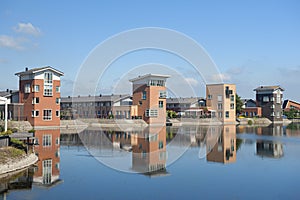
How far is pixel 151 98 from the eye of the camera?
35031mm

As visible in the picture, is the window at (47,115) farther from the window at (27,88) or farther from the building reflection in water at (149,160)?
the building reflection in water at (149,160)

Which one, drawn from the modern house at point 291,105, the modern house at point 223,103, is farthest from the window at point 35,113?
the modern house at point 291,105

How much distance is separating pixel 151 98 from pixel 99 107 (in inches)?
364

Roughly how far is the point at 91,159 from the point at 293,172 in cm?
699

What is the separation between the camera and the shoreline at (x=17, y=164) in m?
9.41

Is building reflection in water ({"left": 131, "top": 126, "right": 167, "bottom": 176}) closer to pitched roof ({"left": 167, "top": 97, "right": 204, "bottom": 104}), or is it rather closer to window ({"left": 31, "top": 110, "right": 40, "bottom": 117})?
window ({"left": 31, "top": 110, "right": 40, "bottom": 117})

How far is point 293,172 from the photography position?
10.9m

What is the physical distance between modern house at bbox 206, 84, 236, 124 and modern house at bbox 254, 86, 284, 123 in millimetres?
7690

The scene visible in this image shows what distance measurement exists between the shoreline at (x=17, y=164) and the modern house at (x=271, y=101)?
43.4 m

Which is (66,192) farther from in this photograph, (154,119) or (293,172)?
(154,119)

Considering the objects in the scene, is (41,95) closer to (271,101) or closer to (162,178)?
(162,178)

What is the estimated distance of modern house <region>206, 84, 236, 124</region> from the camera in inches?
1716

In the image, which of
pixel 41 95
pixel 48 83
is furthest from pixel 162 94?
pixel 41 95

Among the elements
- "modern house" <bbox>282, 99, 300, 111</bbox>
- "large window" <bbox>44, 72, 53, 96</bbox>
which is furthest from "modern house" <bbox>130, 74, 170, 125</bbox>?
"modern house" <bbox>282, 99, 300, 111</bbox>
